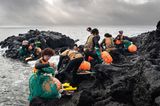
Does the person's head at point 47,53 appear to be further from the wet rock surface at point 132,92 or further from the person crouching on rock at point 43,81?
the wet rock surface at point 132,92

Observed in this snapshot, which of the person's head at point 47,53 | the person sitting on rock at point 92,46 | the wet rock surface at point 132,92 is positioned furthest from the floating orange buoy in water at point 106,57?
the person's head at point 47,53

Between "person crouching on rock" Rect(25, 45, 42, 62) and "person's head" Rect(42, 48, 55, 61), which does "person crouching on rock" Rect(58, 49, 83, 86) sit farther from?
"person crouching on rock" Rect(25, 45, 42, 62)

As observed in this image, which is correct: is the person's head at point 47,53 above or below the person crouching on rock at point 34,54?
above

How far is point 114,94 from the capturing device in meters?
15.8

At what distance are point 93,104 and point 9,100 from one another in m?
6.28

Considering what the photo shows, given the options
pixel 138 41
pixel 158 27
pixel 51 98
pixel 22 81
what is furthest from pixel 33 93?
pixel 138 41

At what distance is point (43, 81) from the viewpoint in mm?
17422

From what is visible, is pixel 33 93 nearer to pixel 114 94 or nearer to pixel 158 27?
pixel 114 94

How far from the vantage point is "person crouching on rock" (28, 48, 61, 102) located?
17000mm

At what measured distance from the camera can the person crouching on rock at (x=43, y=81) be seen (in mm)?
17000

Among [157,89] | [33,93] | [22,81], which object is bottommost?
[22,81]

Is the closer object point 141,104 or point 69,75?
point 141,104

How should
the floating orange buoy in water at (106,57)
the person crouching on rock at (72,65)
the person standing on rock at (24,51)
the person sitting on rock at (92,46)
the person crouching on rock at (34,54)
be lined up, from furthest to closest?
1. the person standing on rock at (24,51)
2. the person crouching on rock at (34,54)
3. the floating orange buoy in water at (106,57)
4. the person sitting on rock at (92,46)
5. the person crouching on rock at (72,65)

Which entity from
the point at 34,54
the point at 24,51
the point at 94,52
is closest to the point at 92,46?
the point at 94,52
